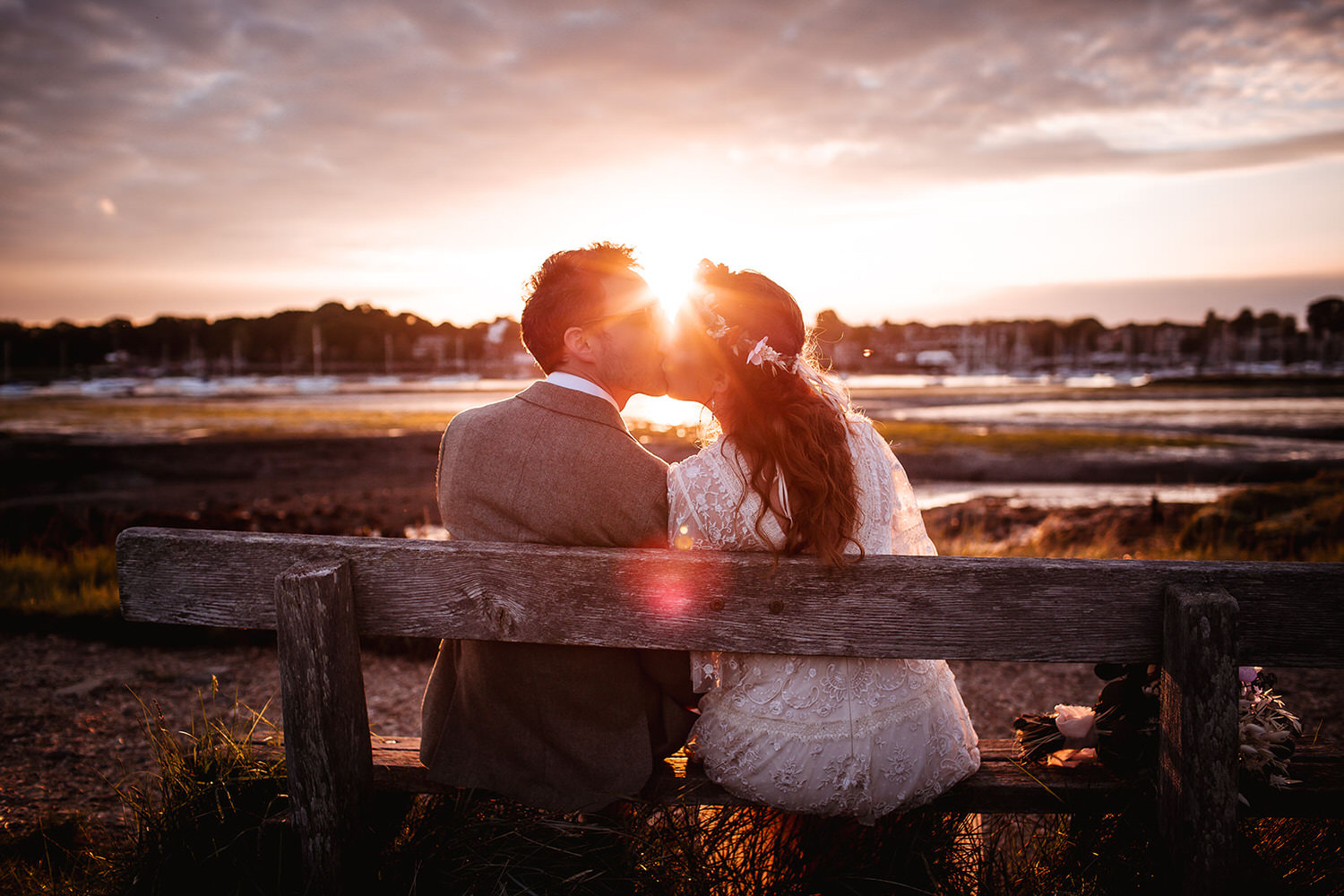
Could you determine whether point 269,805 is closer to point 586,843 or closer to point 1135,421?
point 586,843

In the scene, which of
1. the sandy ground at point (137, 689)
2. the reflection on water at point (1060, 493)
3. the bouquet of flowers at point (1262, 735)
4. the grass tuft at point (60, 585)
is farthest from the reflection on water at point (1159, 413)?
the bouquet of flowers at point (1262, 735)

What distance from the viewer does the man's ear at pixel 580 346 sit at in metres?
2.68

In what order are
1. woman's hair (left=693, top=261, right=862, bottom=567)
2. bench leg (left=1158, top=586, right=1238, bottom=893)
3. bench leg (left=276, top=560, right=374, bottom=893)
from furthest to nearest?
woman's hair (left=693, top=261, right=862, bottom=567) → bench leg (left=276, top=560, right=374, bottom=893) → bench leg (left=1158, top=586, right=1238, bottom=893)

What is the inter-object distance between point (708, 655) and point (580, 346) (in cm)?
111

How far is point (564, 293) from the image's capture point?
270 cm

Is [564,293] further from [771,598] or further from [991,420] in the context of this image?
[991,420]

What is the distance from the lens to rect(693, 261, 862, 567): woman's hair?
220cm

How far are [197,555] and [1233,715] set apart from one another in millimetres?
2835

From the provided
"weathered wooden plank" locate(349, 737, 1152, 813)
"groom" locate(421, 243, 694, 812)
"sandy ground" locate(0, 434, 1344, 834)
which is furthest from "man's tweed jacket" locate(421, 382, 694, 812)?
"sandy ground" locate(0, 434, 1344, 834)

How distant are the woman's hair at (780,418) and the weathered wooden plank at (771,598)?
0.15 m

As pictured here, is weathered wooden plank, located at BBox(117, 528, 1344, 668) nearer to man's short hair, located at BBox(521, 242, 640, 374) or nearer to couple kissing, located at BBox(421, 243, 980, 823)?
couple kissing, located at BBox(421, 243, 980, 823)

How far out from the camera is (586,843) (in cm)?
243

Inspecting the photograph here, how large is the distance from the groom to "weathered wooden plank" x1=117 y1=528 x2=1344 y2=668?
25 cm

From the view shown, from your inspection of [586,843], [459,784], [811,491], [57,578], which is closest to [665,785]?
[586,843]
